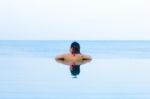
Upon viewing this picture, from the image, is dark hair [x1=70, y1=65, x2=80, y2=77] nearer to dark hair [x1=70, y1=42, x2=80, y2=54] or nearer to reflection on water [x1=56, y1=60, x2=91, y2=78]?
reflection on water [x1=56, y1=60, x2=91, y2=78]

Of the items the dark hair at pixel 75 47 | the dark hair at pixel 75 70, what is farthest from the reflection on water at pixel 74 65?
the dark hair at pixel 75 47

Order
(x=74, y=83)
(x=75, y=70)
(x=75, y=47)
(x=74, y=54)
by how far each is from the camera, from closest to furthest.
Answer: (x=74, y=83) < (x=75, y=47) < (x=75, y=70) < (x=74, y=54)

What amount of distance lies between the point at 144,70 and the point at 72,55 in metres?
2.19

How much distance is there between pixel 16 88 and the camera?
574 inches

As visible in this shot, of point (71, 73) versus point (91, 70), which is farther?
point (91, 70)

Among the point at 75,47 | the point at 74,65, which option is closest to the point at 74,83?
the point at 75,47

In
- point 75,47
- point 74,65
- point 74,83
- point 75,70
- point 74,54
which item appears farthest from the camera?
point 74,65

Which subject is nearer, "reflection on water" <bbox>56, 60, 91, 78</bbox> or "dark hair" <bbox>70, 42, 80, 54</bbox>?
"dark hair" <bbox>70, 42, 80, 54</bbox>

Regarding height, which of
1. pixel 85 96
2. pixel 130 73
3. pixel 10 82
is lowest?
pixel 85 96

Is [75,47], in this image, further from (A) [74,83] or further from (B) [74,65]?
(A) [74,83]

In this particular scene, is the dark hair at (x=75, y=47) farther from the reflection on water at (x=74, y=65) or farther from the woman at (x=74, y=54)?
the reflection on water at (x=74, y=65)

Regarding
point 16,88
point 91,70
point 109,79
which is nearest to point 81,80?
point 109,79

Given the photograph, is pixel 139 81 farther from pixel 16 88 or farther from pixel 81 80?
pixel 16 88

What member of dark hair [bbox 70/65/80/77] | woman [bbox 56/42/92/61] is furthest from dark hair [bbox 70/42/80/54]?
dark hair [bbox 70/65/80/77]
